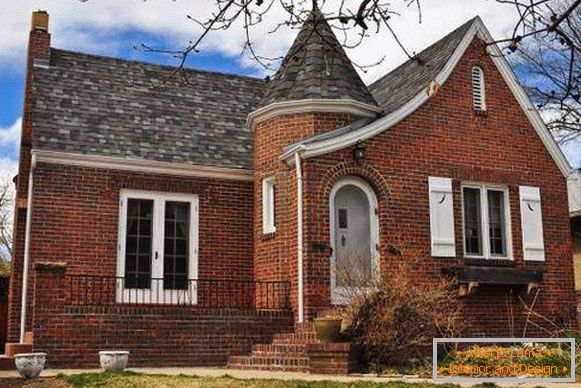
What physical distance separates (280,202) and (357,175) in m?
1.70

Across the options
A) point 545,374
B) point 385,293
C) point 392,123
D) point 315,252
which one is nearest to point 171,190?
point 315,252

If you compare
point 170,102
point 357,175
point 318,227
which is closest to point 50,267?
point 318,227

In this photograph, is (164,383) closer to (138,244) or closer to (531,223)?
(138,244)

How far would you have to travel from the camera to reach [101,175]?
16125 mm

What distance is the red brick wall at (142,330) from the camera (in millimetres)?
13148

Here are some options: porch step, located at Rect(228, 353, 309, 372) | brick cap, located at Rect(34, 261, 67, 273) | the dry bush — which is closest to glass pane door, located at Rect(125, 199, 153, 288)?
brick cap, located at Rect(34, 261, 67, 273)

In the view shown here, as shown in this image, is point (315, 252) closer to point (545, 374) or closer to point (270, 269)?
point (270, 269)

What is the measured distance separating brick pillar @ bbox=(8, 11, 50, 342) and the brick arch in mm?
6197

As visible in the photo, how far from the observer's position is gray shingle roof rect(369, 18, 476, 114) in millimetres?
16656

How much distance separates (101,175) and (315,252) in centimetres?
491

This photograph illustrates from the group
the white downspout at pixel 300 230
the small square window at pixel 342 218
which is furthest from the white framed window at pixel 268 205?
the small square window at pixel 342 218

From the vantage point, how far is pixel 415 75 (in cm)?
1792

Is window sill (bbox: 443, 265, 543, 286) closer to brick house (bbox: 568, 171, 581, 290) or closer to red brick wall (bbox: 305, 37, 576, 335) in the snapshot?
red brick wall (bbox: 305, 37, 576, 335)

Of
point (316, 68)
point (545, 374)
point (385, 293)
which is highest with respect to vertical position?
point (316, 68)
